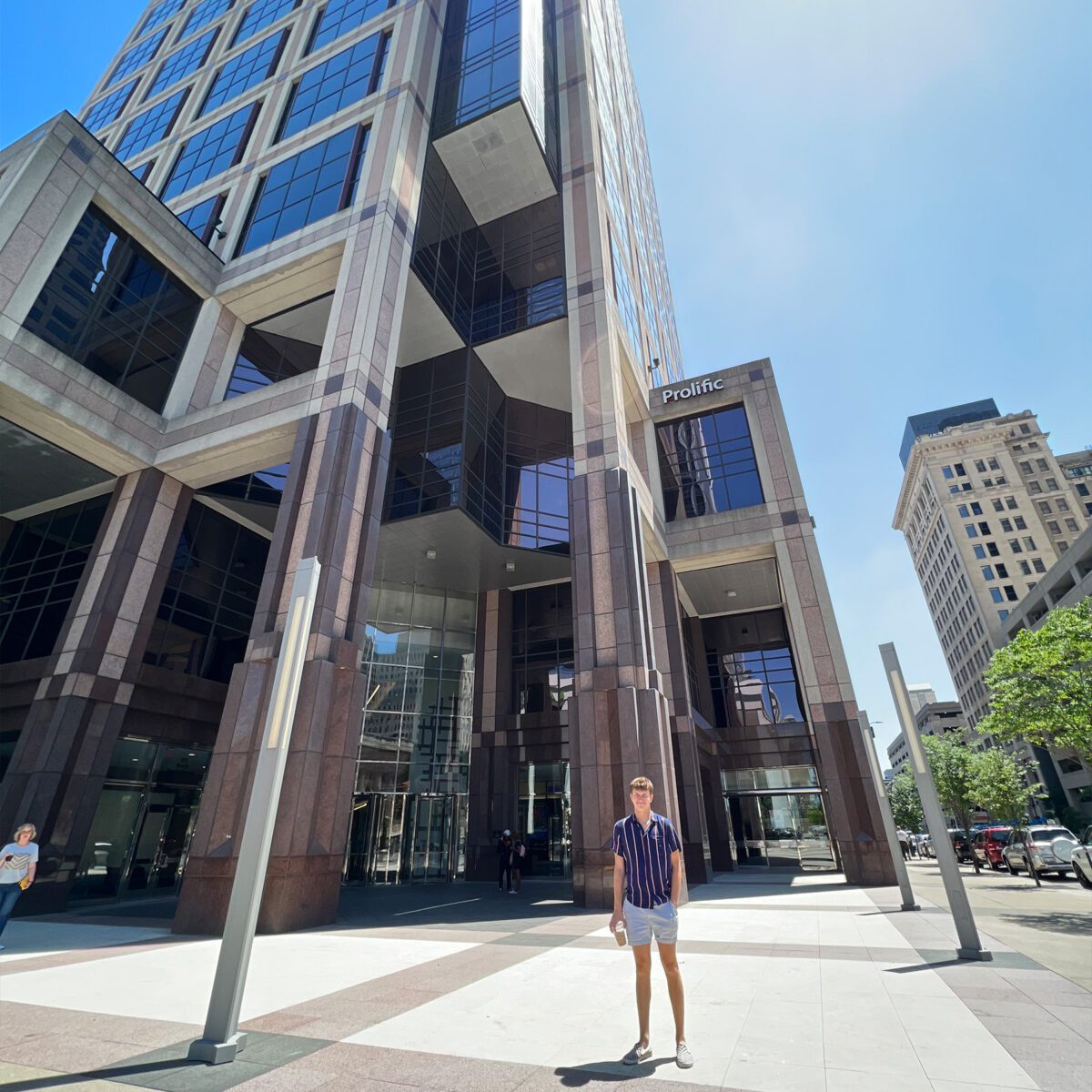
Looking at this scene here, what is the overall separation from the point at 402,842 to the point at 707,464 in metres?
22.1

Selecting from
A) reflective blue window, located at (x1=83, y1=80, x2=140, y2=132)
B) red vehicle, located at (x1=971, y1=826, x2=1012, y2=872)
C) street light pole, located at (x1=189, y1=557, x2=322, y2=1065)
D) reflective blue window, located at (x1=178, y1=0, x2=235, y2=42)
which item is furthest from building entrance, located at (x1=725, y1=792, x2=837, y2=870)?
reflective blue window, located at (x1=178, y1=0, x2=235, y2=42)

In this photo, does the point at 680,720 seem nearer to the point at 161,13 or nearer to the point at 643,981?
the point at 643,981

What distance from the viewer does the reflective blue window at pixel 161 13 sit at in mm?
43156

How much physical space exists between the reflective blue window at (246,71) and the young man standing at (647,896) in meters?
40.1

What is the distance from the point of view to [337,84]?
27656 millimetres

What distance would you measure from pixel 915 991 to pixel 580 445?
17008 mm

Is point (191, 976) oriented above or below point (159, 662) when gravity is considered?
below

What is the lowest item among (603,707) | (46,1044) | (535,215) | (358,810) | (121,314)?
(46,1044)

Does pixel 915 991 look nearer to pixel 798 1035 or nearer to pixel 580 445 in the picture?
pixel 798 1035

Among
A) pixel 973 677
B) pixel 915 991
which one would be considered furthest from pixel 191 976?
pixel 973 677

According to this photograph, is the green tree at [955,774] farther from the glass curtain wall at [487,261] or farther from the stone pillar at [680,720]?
the glass curtain wall at [487,261]

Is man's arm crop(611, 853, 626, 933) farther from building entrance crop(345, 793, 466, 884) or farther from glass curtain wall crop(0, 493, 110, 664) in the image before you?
glass curtain wall crop(0, 493, 110, 664)

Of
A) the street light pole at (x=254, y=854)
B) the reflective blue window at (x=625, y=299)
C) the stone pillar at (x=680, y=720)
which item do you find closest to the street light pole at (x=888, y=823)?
the stone pillar at (x=680, y=720)

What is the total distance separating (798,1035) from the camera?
5289 mm
